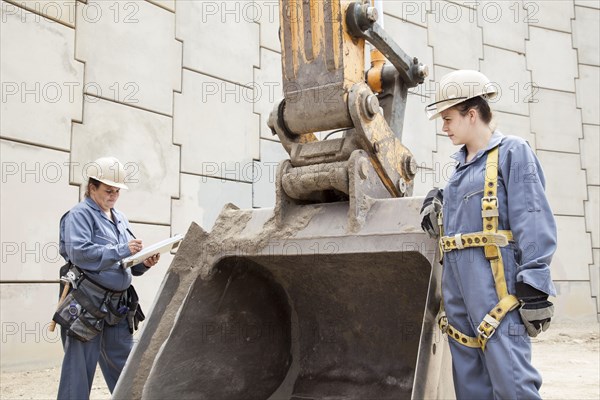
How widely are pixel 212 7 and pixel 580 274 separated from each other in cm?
577

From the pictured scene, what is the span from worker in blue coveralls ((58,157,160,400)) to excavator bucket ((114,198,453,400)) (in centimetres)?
31

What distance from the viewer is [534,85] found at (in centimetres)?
834

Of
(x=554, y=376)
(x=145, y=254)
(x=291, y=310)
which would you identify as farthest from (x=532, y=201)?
(x=554, y=376)

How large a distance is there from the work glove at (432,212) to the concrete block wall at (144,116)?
305 cm

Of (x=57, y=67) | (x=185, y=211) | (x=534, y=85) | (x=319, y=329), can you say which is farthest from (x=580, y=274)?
(x=57, y=67)

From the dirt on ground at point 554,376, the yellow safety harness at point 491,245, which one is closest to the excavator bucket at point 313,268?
the yellow safety harness at point 491,245

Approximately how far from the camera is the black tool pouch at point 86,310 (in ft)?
8.96

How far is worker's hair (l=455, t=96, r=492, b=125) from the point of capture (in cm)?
195

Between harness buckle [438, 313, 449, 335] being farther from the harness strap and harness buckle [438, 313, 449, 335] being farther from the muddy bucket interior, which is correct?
the muddy bucket interior

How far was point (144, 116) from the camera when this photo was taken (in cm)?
490

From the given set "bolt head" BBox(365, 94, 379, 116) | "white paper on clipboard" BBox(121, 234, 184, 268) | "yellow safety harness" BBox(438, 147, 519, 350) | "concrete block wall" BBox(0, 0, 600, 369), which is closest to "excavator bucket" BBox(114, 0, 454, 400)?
"bolt head" BBox(365, 94, 379, 116)

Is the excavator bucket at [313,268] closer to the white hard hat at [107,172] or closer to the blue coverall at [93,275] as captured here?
the blue coverall at [93,275]

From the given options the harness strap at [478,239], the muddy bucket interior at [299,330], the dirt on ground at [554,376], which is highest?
the harness strap at [478,239]

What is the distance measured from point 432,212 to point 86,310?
1.61 metres
